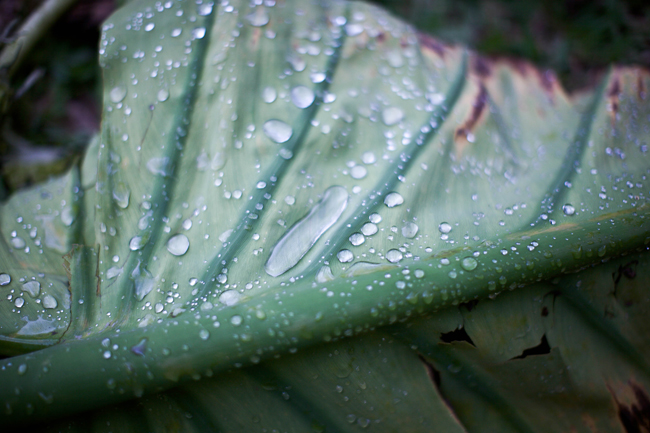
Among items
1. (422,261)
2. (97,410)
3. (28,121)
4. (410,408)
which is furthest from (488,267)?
(28,121)

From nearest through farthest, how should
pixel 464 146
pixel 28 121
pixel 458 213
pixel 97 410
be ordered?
1. pixel 97 410
2. pixel 458 213
3. pixel 464 146
4. pixel 28 121

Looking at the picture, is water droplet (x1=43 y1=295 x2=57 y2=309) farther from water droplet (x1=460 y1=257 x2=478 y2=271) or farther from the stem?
water droplet (x1=460 y1=257 x2=478 y2=271)

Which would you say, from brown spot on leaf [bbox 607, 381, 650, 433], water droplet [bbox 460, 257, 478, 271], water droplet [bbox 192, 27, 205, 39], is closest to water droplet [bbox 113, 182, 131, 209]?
water droplet [bbox 192, 27, 205, 39]

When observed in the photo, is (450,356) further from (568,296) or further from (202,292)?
(202,292)

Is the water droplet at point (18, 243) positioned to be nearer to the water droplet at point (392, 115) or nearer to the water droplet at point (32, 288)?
the water droplet at point (32, 288)

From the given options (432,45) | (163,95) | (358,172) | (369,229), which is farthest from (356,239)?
(432,45)

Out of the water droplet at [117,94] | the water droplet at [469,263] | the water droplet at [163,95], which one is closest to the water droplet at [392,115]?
the water droplet at [469,263]

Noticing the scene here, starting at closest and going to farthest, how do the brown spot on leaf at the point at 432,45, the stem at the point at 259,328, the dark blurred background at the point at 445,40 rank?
the stem at the point at 259,328 < the brown spot on leaf at the point at 432,45 < the dark blurred background at the point at 445,40
